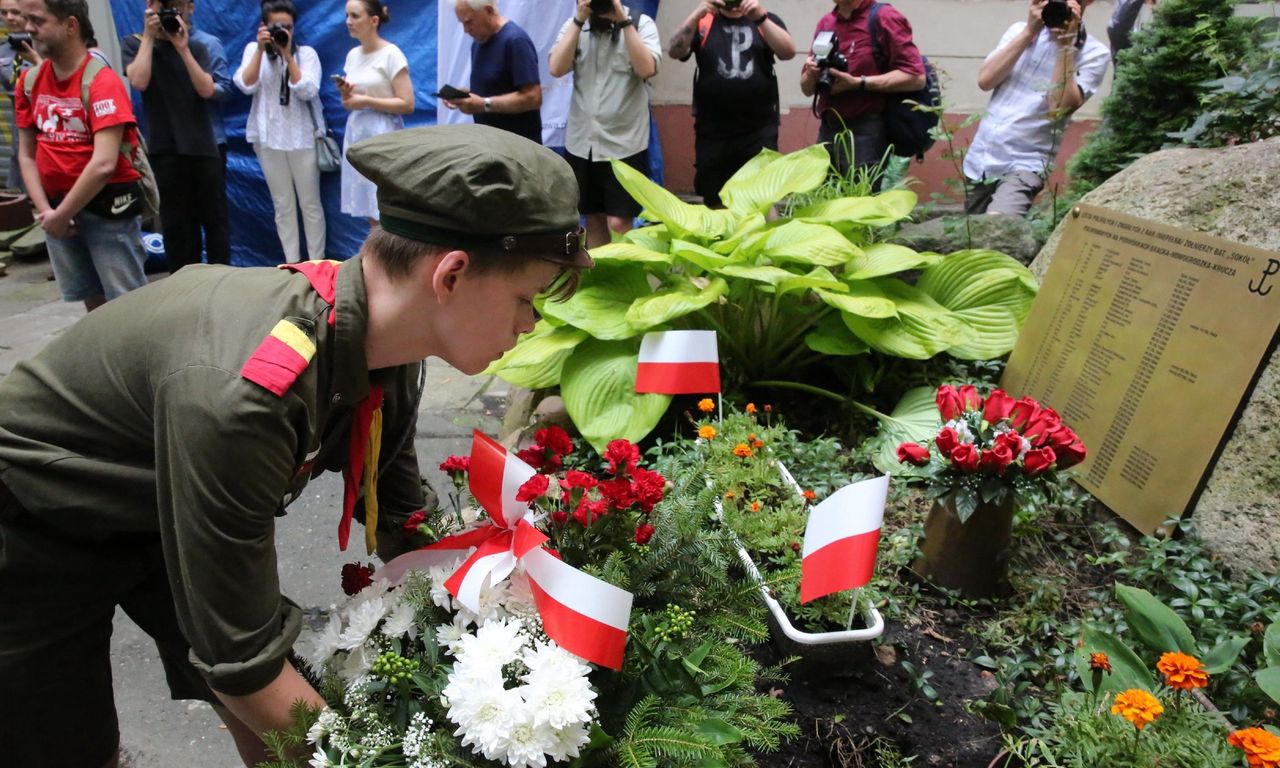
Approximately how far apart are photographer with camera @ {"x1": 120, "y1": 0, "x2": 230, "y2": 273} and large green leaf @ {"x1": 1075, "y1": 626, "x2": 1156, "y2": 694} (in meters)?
5.23

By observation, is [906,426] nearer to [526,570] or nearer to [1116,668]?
[1116,668]

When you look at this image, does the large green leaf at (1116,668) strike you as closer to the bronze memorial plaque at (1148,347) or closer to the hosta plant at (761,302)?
the bronze memorial plaque at (1148,347)

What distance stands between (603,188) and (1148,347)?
292cm

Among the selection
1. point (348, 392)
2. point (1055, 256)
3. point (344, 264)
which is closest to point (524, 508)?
point (348, 392)

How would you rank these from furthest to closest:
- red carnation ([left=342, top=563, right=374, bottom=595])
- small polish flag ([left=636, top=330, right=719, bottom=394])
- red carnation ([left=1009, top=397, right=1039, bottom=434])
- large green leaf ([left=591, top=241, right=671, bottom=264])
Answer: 1. large green leaf ([left=591, top=241, right=671, bottom=264])
2. small polish flag ([left=636, top=330, right=719, bottom=394])
3. red carnation ([left=1009, top=397, right=1039, bottom=434])
4. red carnation ([left=342, top=563, right=374, bottom=595])

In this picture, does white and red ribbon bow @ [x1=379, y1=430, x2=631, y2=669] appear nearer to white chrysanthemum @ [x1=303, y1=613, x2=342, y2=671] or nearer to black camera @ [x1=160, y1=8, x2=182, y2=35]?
white chrysanthemum @ [x1=303, y1=613, x2=342, y2=671]

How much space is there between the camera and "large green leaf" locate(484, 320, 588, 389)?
3.08 m

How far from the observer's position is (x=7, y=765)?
150cm

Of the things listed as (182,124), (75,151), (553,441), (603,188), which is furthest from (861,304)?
(182,124)

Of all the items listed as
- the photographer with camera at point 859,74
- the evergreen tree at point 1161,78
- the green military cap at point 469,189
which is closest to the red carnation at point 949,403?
the green military cap at point 469,189

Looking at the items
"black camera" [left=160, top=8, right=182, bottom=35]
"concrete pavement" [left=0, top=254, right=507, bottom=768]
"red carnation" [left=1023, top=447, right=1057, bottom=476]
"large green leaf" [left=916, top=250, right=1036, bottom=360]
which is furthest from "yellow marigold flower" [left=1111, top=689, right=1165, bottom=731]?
"black camera" [left=160, top=8, right=182, bottom=35]

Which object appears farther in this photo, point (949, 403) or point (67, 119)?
point (67, 119)

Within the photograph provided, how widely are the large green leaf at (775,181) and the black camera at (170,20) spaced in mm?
3476

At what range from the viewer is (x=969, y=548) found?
2.13 metres
